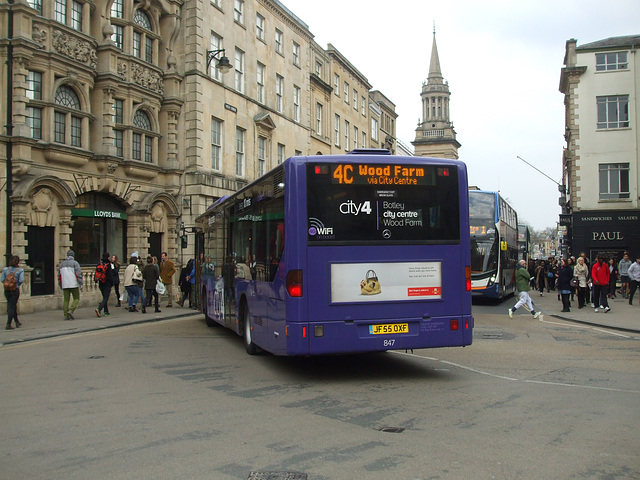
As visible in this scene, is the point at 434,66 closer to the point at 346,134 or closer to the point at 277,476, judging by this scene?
the point at 346,134

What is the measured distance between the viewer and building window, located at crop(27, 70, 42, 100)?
20.1 m

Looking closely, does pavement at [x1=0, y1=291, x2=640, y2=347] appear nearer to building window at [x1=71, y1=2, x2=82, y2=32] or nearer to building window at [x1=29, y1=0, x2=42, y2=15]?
building window at [x1=29, y1=0, x2=42, y2=15]

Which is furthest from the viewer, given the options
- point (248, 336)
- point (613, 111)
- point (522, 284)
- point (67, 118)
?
point (613, 111)

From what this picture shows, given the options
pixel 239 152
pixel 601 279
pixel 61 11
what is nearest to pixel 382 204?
pixel 601 279

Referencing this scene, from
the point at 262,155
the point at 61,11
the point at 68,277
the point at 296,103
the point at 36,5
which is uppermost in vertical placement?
the point at 296,103

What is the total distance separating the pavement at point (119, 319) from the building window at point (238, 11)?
17.4m

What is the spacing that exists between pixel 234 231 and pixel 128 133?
591 inches

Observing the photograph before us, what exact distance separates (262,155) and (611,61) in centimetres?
2174

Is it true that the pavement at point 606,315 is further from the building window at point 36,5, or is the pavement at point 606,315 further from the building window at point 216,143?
the building window at point 36,5

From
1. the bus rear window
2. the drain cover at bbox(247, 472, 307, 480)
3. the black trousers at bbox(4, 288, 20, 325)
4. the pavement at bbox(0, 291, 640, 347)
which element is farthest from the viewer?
the black trousers at bbox(4, 288, 20, 325)

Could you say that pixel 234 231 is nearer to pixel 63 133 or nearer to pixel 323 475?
pixel 323 475

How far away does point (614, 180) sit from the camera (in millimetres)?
37125

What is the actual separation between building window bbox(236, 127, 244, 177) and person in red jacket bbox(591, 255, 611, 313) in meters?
19.2

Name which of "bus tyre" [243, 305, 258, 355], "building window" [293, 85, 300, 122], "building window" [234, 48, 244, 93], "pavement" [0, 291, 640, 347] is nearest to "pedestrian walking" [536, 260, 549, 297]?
"pavement" [0, 291, 640, 347]
